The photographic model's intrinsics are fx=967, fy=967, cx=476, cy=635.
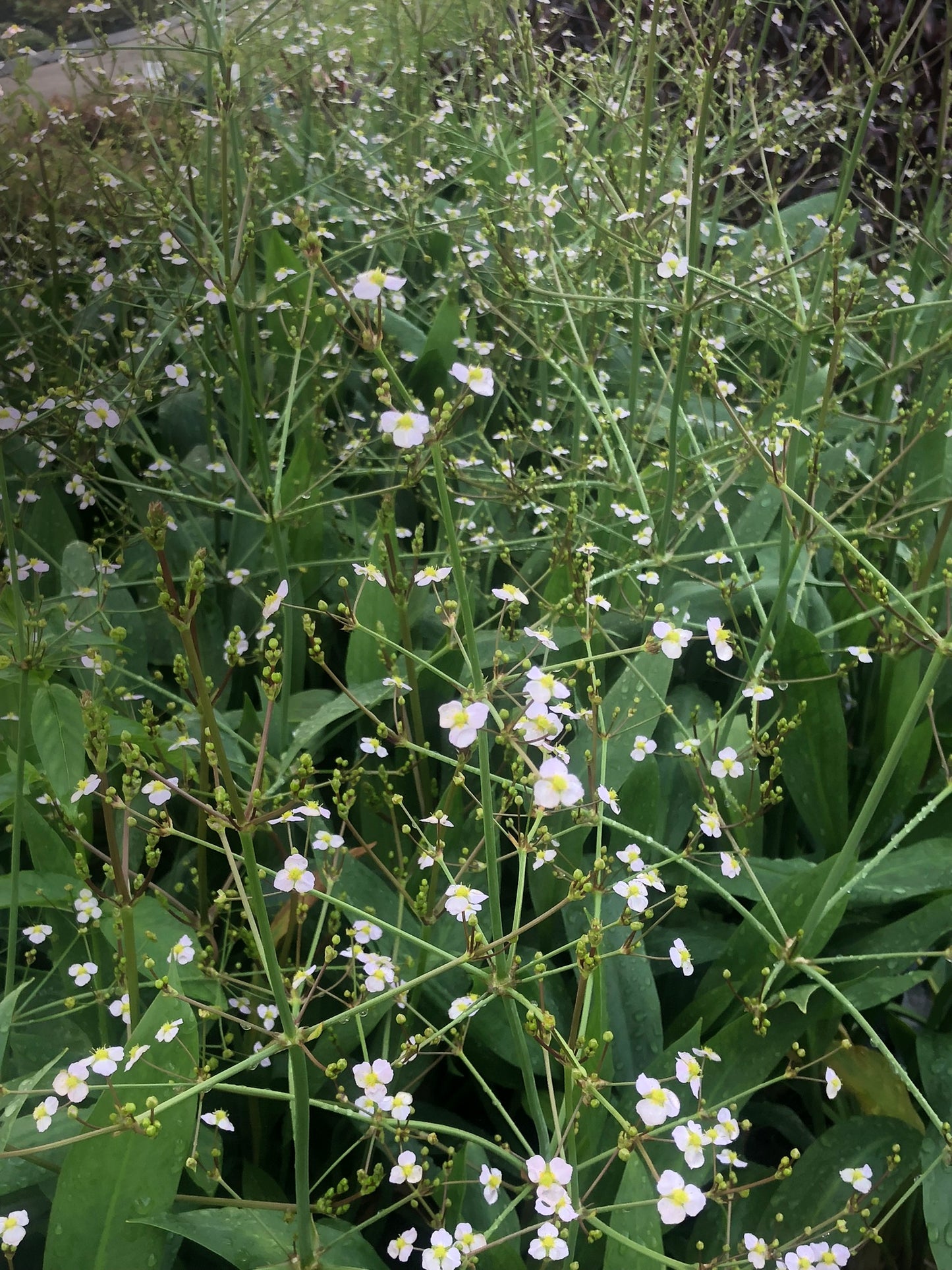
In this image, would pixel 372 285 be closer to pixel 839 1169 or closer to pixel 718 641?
pixel 718 641

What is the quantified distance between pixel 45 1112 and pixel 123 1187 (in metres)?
0.13

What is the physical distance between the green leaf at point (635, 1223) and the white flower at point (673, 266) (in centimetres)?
101

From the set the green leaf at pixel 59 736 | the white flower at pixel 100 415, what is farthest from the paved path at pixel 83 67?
the green leaf at pixel 59 736

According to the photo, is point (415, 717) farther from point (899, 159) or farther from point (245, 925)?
point (899, 159)

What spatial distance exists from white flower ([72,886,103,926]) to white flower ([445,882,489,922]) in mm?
430

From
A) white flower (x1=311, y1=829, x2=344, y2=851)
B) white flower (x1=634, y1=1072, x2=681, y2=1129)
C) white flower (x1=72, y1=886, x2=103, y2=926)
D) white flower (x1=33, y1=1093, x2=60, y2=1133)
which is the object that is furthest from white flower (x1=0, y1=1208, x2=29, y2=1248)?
white flower (x1=634, y1=1072, x2=681, y2=1129)

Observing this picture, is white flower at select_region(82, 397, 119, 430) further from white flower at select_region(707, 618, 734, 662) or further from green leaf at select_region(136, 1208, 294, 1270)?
green leaf at select_region(136, 1208, 294, 1270)

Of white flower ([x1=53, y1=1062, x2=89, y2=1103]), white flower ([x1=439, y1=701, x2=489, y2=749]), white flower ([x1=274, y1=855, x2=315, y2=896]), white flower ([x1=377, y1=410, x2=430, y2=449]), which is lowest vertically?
white flower ([x1=53, y1=1062, x2=89, y2=1103])

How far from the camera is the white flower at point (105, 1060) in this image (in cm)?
78

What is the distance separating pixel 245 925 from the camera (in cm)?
116

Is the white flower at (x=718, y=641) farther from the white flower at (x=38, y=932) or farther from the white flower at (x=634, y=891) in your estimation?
the white flower at (x=38, y=932)

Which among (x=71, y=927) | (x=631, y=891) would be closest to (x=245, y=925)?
(x=71, y=927)

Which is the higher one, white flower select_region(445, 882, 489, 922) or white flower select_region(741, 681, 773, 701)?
white flower select_region(445, 882, 489, 922)

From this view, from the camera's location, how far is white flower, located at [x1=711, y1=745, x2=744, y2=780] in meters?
1.12
